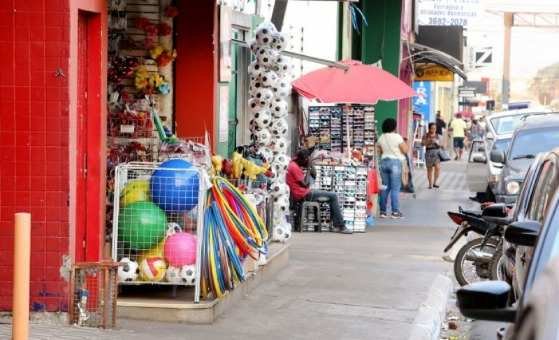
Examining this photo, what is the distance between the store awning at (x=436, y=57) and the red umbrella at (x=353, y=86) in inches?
455

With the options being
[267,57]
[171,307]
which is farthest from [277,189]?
[171,307]

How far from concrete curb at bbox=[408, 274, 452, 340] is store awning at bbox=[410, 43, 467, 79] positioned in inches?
653

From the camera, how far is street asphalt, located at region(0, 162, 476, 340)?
9125 mm

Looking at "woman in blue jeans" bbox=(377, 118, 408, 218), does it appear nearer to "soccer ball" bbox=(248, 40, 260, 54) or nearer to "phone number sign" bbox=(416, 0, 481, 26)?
"soccer ball" bbox=(248, 40, 260, 54)

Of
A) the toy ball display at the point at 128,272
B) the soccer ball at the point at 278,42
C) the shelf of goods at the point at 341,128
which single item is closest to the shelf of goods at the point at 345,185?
the shelf of goods at the point at 341,128

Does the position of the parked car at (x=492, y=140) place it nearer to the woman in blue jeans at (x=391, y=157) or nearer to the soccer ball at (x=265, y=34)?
the woman in blue jeans at (x=391, y=157)

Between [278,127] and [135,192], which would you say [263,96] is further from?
[135,192]

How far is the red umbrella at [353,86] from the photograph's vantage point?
17.2 metres

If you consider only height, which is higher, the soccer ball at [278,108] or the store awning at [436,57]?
the store awning at [436,57]

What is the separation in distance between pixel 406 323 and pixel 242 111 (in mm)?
7276

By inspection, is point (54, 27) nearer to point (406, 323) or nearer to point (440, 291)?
point (406, 323)

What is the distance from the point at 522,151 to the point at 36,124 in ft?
34.3

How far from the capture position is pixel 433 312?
35.2ft

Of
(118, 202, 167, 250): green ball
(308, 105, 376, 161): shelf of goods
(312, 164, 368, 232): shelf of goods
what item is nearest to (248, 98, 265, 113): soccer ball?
(312, 164, 368, 232): shelf of goods
